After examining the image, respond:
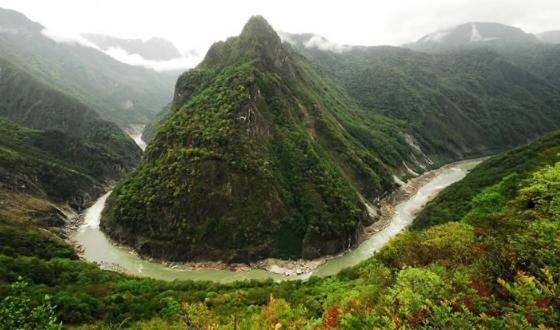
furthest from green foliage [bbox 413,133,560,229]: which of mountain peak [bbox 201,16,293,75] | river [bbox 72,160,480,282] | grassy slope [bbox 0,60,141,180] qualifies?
grassy slope [bbox 0,60,141,180]

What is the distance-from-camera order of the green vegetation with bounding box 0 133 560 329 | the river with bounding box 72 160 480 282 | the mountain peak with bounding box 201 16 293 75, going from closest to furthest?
the green vegetation with bounding box 0 133 560 329, the river with bounding box 72 160 480 282, the mountain peak with bounding box 201 16 293 75

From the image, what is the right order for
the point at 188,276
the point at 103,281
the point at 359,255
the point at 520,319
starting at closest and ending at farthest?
1. the point at 520,319
2. the point at 103,281
3. the point at 188,276
4. the point at 359,255

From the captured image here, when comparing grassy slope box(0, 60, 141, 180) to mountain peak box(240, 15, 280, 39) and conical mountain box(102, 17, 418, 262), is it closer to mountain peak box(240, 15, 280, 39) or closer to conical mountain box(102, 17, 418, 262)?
conical mountain box(102, 17, 418, 262)

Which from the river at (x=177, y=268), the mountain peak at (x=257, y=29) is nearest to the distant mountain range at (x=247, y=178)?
the river at (x=177, y=268)

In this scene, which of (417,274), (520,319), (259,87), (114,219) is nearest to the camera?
(520,319)

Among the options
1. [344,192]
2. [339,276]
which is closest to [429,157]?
[344,192]

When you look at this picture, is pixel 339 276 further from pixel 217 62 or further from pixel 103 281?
pixel 217 62

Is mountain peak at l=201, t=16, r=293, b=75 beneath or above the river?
above

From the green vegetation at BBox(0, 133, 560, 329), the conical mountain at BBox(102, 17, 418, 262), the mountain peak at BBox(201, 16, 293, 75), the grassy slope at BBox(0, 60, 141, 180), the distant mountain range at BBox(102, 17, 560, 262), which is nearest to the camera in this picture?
the green vegetation at BBox(0, 133, 560, 329)
